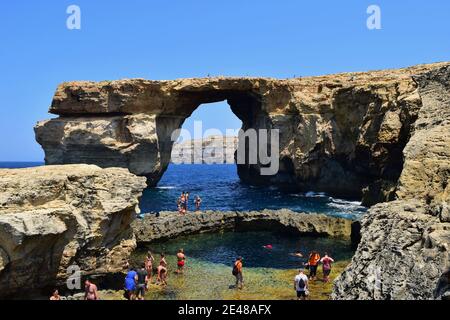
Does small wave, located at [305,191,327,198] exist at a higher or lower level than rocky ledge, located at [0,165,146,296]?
lower

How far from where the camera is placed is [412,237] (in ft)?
29.1

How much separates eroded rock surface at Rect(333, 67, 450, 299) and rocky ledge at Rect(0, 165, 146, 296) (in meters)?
10.1

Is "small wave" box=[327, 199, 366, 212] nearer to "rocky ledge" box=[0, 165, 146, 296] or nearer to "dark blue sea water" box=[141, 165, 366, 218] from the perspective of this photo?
"dark blue sea water" box=[141, 165, 366, 218]

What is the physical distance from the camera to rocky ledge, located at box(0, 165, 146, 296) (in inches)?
533

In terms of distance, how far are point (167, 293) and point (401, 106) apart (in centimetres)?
2624

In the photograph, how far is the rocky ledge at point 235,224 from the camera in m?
28.1

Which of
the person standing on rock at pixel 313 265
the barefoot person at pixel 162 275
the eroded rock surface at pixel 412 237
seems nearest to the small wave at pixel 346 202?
the person standing on rock at pixel 313 265

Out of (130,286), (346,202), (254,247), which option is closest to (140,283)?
(130,286)

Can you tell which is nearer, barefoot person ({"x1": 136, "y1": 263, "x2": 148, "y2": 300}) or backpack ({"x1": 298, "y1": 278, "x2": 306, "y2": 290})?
backpack ({"x1": 298, "y1": 278, "x2": 306, "y2": 290})

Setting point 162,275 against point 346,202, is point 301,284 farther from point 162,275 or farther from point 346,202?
point 346,202

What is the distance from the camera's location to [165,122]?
5809 centimetres

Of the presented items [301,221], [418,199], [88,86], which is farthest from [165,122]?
[418,199]

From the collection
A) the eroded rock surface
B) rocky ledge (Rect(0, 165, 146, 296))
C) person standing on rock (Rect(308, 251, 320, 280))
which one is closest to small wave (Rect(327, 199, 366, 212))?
person standing on rock (Rect(308, 251, 320, 280))
